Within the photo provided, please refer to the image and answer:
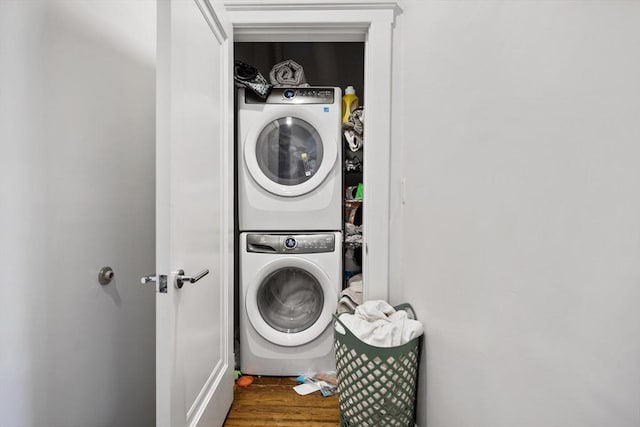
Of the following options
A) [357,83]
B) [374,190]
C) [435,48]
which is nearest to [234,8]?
[435,48]

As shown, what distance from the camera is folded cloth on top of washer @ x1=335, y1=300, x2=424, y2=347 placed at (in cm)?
117

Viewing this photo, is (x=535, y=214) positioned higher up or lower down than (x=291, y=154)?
lower down

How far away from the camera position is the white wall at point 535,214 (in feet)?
1.44

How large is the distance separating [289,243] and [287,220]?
0.13m

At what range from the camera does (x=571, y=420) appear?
514 mm

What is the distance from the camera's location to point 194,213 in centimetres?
111

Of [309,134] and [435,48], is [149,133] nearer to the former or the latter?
[309,134]

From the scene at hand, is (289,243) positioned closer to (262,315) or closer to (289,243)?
(289,243)

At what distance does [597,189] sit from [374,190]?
1086 mm

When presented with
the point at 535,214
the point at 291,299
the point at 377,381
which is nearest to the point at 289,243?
the point at 291,299

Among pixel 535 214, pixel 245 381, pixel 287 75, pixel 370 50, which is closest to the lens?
pixel 535 214

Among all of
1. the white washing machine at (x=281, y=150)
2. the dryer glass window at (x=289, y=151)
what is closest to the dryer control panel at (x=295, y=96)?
the white washing machine at (x=281, y=150)

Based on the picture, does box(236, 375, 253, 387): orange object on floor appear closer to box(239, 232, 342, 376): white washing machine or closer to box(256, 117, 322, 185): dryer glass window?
box(239, 232, 342, 376): white washing machine

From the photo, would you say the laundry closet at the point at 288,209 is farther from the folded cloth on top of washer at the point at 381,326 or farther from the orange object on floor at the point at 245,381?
the folded cloth on top of washer at the point at 381,326
